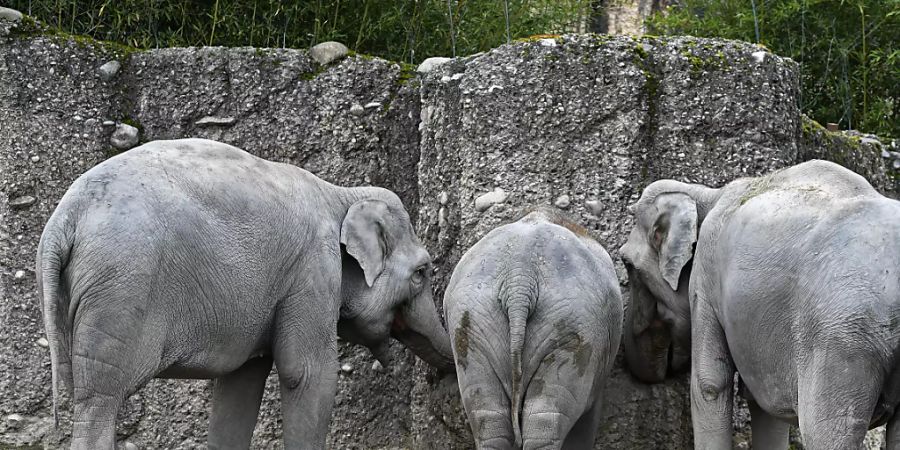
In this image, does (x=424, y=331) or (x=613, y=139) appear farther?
(x=613, y=139)

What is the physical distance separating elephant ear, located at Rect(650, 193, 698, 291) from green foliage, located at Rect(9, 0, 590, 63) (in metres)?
1.97

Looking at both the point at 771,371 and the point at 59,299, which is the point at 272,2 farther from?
the point at 771,371

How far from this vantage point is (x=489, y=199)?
291 inches

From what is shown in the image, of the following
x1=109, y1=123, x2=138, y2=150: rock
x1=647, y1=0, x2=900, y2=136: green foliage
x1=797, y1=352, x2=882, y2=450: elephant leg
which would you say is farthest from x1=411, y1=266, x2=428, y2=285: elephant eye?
x1=647, y1=0, x2=900, y2=136: green foliage

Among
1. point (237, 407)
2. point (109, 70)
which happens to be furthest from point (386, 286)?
point (109, 70)

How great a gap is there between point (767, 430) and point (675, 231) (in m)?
0.94

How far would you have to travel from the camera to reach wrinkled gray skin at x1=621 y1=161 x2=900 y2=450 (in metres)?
5.52

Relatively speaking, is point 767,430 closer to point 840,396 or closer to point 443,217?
point 840,396

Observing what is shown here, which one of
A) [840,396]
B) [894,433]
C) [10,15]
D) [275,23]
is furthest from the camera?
[275,23]

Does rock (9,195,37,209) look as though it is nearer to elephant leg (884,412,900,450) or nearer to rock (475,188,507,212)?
rock (475,188,507,212)

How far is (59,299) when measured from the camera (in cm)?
591

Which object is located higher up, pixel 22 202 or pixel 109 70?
pixel 109 70

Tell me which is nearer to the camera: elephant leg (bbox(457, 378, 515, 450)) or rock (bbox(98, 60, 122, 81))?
elephant leg (bbox(457, 378, 515, 450))

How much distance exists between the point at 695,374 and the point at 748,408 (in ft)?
2.36
